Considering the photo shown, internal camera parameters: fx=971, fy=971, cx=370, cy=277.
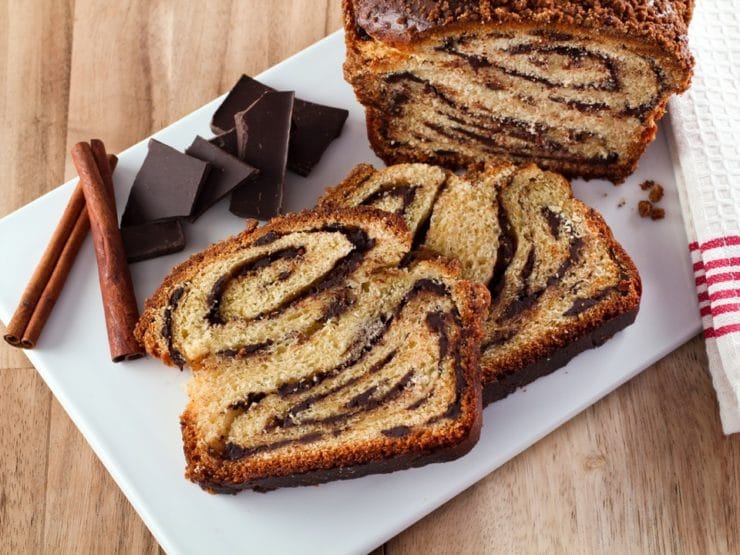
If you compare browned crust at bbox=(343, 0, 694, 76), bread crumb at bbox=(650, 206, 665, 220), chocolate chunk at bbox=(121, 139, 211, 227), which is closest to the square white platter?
bread crumb at bbox=(650, 206, 665, 220)

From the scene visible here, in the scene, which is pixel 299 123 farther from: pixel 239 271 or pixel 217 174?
pixel 239 271

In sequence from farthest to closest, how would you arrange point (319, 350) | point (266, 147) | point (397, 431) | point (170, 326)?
1. point (266, 147)
2. point (170, 326)
3. point (319, 350)
4. point (397, 431)

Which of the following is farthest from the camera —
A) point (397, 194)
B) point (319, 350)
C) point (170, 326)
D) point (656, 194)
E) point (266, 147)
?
point (656, 194)

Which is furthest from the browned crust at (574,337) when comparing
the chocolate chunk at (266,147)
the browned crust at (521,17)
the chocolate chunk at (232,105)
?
the chocolate chunk at (232,105)

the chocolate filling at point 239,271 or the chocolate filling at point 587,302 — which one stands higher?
the chocolate filling at point 587,302

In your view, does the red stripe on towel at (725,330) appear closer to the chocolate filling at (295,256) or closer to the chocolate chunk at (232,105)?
the chocolate filling at (295,256)

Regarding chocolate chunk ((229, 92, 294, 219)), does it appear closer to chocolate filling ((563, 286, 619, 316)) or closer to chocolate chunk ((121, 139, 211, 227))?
chocolate chunk ((121, 139, 211, 227))

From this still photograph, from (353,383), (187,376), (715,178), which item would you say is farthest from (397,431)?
(715,178)
